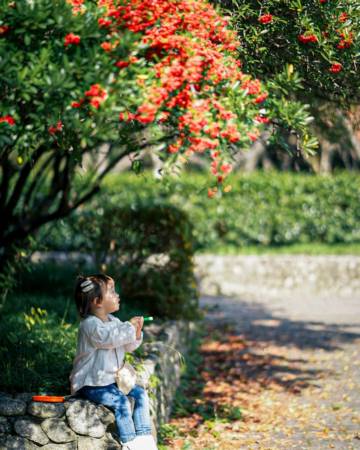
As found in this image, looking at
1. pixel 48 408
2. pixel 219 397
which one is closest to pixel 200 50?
pixel 48 408

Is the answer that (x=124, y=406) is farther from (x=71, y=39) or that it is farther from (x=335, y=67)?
(x=335, y=67)

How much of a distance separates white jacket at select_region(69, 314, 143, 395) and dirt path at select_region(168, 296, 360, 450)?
1.26 meters

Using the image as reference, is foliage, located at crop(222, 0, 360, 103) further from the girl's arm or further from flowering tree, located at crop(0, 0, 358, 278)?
the girl's arm

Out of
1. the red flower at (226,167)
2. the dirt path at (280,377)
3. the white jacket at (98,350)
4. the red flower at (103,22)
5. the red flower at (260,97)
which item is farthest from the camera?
the dirt path at (280,377)

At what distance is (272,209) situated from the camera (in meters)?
15.3

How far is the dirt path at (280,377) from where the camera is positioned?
19.0 feet

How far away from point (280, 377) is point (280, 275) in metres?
6.17

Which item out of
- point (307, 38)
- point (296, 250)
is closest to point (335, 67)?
point (307, 38)

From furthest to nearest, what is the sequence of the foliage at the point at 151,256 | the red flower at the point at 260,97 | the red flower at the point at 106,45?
the foliage at the point at 151,256
the red flower at the point at 260,97
the red flower at the point at 106,45

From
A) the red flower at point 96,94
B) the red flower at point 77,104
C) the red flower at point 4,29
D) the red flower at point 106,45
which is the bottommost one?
the red flower at point 77,104

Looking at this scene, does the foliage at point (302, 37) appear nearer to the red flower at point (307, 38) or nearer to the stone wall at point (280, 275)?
the red flower at point (307, 38)

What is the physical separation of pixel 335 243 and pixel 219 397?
30.8ft

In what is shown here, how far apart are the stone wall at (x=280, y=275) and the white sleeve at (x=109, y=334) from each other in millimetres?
9057

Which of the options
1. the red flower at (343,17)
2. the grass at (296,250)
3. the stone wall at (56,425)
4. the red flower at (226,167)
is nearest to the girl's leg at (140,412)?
the stone wall at (56,425)
